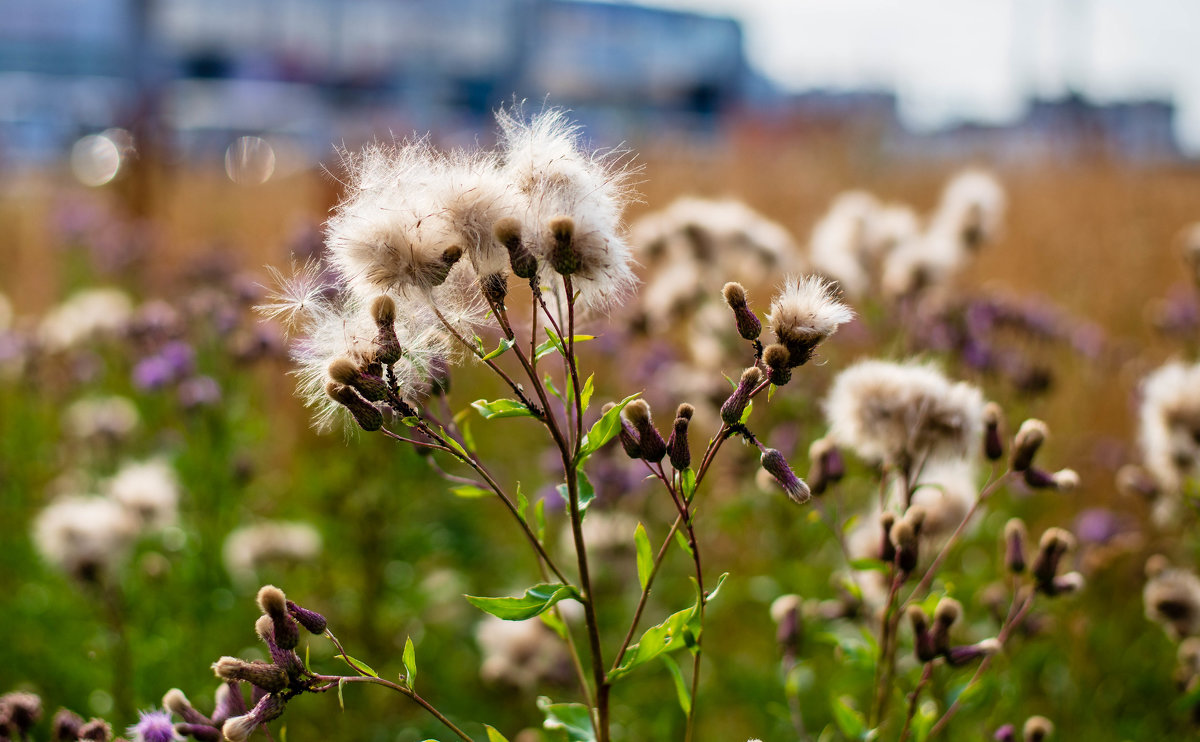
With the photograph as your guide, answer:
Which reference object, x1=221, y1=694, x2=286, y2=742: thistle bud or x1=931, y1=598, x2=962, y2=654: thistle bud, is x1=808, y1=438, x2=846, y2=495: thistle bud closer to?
x1=931, y1=598, x2=962, y2=654: thistle bud

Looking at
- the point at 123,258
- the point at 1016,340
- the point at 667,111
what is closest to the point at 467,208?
the point at 1016,340

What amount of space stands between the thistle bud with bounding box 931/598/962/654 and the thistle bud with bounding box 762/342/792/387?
58cm

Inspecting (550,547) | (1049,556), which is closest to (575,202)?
(1049,556)

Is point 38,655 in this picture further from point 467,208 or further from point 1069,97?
point 1069,97

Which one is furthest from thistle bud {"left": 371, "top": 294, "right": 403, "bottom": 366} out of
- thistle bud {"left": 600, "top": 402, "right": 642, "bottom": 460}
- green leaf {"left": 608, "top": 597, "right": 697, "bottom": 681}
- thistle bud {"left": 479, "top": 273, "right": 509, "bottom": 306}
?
green leaf {"left": 608, "top": 597, "right": 697, "bottom": 681}

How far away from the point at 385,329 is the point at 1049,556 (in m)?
1.35

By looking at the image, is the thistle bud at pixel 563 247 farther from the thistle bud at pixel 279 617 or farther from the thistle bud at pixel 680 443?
the thistle bud at pixel 279 617

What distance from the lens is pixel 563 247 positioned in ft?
4.01

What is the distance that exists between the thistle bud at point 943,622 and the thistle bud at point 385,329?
105 cm

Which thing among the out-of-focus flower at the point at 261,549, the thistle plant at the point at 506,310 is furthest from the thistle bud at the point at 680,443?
the out-of-focus flower at the point at 261,549

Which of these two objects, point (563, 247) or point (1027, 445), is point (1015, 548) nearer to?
point (1027, 445)

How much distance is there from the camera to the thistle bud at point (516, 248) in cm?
121

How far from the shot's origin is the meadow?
276 centimetres

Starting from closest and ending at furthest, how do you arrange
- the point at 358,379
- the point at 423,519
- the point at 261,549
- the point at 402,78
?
1. the point at 358,379
2. the point at 261,549
3. the point at 423,519
4. the point at 402,78
